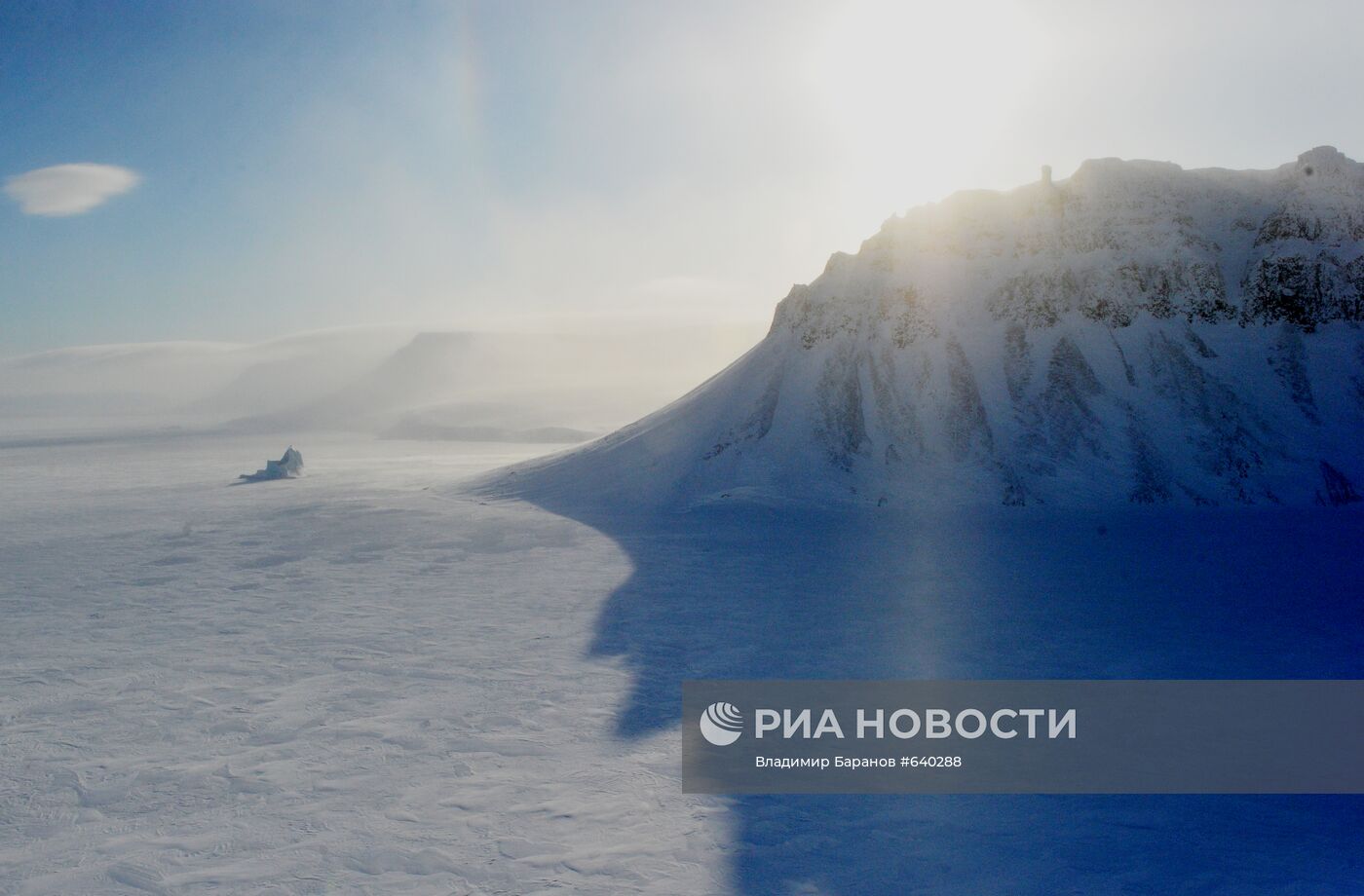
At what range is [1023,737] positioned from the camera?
10.4 meters

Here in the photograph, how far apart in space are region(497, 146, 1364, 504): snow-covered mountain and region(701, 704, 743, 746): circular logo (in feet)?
61.0

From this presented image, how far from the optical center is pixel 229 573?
67.8 feet

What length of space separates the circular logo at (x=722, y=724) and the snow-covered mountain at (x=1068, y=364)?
1861 cm

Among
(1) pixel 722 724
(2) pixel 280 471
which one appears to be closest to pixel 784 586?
(1) pixel 722 724

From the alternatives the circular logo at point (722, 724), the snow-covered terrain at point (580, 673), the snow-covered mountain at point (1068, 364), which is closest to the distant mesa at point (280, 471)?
the snow-covered terrain at point (580, 673)

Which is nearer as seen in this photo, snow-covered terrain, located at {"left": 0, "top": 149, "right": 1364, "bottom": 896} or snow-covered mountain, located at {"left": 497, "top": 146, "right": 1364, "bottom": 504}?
snow-covered terrain, located at {"left": 0, "top": 149, "right": 1364, "bottom": 896}

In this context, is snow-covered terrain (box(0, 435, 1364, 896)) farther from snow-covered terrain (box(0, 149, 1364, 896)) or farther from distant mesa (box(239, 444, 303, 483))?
distant mesa (box(239, 444, 303, 483))

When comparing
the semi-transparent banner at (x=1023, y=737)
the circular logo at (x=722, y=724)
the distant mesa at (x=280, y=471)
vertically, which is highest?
the distant mesa at (x=280, y=471)

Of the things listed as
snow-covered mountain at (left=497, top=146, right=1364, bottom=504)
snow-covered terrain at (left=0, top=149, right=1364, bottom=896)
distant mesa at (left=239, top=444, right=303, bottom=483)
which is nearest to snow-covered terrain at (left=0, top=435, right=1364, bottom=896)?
snow-covered terrain at (left=0, top=149, right=1364, bottom=896)

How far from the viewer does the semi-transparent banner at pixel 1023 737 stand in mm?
9172

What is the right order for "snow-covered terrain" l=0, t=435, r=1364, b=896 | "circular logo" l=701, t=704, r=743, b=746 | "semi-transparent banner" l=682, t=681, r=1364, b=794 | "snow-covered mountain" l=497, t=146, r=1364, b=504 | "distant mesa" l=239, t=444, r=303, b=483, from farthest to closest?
1. "distant mesa" l=239, t=444, r=303, b=483
2. "snow-covered mountain" l=497, t=146, r=1364, b=504
3. "circular logo" l=701, t=704, r=743, b=746
4. "semi-transparent banner" l=682, t=681, r=1364, b=794
5. "snow-covered terrain" l=0, t=435, r=1364, b=896

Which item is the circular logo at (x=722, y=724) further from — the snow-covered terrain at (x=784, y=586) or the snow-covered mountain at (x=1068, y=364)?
the snow-covered mountain at (x=1068, y=364)

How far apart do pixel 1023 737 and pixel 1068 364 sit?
24.6 meters

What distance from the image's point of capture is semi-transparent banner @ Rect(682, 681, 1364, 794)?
9.17 meters
